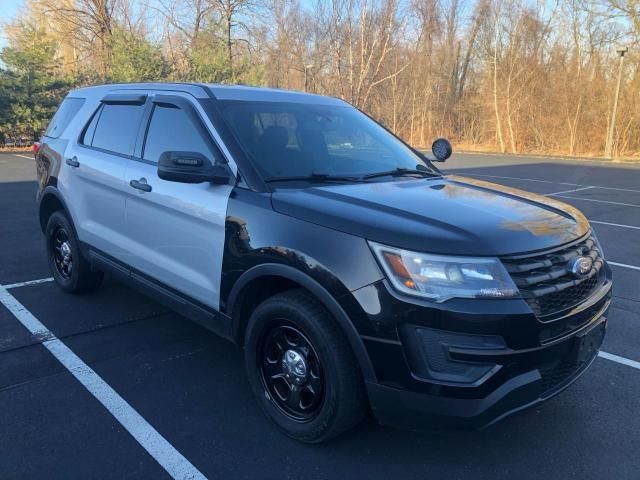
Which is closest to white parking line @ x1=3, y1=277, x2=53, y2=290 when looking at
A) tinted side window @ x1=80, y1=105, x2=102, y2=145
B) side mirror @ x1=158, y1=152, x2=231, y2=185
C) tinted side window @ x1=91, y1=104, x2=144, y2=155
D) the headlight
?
tinted side window @ x1=80, y1=105, x2=102, y2=145

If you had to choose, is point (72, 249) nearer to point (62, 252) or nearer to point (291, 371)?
point (62, 252)

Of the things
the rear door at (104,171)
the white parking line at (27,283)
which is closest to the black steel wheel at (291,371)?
the rear door at (104,171)

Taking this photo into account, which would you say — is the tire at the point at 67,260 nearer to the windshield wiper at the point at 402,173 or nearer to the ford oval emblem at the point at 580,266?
the windshield wiper at the point at 402,173

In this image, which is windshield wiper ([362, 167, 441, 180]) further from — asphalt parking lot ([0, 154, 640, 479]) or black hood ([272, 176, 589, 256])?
asphalt parking lot ([0, 154, 640, 479])

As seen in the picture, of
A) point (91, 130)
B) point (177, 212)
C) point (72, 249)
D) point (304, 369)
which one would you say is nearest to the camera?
point (304, 369)

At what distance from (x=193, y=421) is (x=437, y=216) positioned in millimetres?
1810

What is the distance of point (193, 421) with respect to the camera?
3.06m

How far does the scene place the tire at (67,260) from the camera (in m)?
4.77

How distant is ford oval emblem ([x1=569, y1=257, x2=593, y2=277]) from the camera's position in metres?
2.62

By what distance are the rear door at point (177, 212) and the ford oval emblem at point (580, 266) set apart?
6.15 ft

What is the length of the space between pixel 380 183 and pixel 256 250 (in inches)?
37.3

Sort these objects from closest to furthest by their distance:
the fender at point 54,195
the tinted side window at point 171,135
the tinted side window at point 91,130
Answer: the tinted side window at point 171,135, the tinted side window at point 91,130, the fender at point 54,195

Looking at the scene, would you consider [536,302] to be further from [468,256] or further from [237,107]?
[237,107]

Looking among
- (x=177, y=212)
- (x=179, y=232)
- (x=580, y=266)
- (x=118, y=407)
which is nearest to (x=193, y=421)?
(x=118, y=407)
